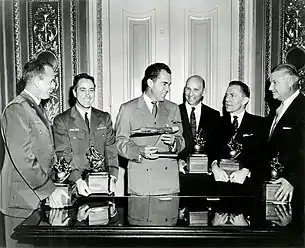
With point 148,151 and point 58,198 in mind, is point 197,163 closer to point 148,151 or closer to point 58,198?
point 148,151

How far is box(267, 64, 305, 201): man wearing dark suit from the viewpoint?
1.11m

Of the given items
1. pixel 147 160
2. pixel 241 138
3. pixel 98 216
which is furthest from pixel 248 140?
pixel 98 216

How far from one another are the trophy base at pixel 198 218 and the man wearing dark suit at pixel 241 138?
0.34m

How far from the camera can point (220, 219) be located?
94cm

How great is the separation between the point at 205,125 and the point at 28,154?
0.74 metres

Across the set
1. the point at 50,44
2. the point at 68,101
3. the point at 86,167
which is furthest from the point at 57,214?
the point at 50,44

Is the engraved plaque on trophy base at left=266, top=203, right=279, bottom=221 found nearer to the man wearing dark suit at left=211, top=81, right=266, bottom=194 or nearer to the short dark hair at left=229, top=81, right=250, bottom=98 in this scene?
the man wearing dark suit at left=211, top=81, right=266, bottom=194

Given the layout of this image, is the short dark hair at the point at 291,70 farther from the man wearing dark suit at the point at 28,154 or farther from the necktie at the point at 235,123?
the man wearing dark suit at the point at 28,154

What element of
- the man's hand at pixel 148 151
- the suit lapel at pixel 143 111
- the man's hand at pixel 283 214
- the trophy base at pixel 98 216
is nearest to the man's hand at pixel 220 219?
the man's hand at pixel 283 214

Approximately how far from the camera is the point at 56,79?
168 cm

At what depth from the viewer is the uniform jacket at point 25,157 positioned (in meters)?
1.07

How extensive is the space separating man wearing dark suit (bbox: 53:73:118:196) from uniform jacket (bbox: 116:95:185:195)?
0.12 metres

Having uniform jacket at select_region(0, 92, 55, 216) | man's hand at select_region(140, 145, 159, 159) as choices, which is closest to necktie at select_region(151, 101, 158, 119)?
man's hand at select_region(140, 145, 159, 159)

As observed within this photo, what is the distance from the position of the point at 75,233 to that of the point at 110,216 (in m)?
0.11
